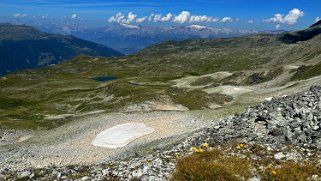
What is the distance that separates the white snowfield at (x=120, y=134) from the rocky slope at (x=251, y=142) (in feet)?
55.9

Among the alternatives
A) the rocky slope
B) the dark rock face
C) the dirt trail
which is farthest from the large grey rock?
the dirt trail

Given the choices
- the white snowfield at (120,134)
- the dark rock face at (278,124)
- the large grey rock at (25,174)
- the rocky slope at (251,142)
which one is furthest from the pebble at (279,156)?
the white snowfield at (120,134)

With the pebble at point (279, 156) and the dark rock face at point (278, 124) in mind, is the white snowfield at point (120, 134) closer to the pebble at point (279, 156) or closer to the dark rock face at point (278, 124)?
the dark rock face at point (278, 124)

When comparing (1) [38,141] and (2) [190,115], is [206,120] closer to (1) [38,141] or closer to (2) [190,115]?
(2) [190,115]

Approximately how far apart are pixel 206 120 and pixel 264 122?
20.3 meters

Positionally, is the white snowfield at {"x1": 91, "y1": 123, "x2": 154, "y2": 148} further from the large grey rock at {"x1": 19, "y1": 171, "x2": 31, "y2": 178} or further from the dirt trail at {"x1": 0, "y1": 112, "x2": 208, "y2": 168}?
the large grey rock at {"x1": 19, "y1": 171, "x2": 31, "y2": 178}

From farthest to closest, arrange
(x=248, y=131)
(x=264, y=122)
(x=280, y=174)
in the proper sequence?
(x=264, y=122) < (x=248, y=131) < (x=280, y=174)

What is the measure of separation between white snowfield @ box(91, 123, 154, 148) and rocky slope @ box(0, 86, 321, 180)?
17.0 meters

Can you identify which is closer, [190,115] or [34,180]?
[34,180]

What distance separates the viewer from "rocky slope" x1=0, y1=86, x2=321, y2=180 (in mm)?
21172

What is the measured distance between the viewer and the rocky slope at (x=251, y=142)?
21172 mm

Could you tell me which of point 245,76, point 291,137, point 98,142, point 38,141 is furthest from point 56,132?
point 245,76

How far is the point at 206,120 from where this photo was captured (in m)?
49.3

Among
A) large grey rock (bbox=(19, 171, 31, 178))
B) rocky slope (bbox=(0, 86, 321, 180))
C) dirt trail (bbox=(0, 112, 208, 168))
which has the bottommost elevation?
dirt trail (bbox=(0, 112, 208, 168))
